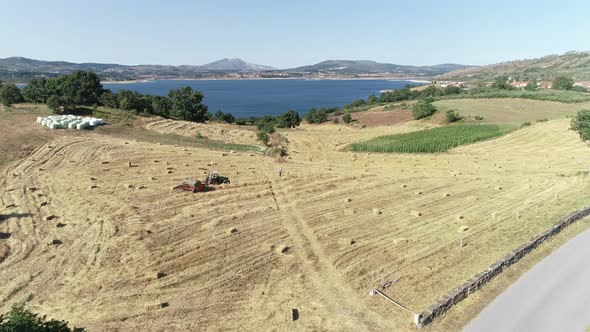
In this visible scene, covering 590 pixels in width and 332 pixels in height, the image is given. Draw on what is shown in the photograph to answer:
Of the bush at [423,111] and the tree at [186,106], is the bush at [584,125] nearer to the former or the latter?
the bush at [423,111]

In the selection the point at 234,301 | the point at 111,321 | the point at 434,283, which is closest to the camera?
the point at 111,321

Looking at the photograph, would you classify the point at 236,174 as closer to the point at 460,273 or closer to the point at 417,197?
the point at 417,197

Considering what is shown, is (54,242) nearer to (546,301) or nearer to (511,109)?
(546,301)

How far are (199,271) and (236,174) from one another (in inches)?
706

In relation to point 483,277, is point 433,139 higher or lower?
lower

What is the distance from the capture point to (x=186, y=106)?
7719 cm

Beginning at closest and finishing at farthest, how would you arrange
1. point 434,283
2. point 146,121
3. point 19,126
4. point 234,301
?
point 234,301 → point 434,283 → point 19,126 → point 146,121

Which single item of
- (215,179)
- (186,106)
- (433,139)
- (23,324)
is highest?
(23,324)

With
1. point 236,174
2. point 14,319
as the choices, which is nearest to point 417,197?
point 236,174

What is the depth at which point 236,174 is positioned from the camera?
37.3 m

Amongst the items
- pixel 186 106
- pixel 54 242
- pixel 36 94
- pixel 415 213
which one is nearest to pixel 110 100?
pixel 36 94

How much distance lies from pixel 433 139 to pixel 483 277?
41426 millimetres

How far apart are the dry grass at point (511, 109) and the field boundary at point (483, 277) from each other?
51.3 meters

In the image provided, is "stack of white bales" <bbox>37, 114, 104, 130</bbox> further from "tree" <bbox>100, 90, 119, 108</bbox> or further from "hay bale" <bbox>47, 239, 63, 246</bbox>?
"hay bale" <bbox>47, 239, 63, 246</bbox>
